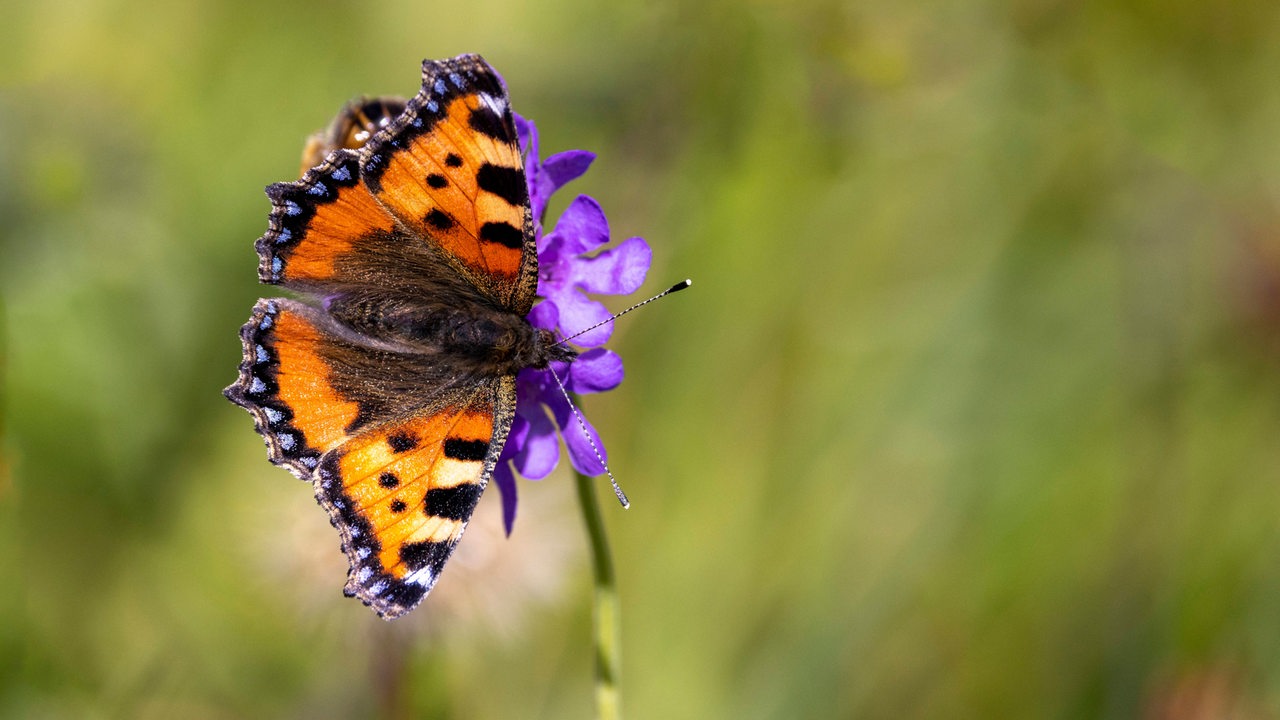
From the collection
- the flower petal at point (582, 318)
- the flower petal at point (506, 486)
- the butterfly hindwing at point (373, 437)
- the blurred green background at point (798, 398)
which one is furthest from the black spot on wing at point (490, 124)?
the blurred green background at point (798, 398)

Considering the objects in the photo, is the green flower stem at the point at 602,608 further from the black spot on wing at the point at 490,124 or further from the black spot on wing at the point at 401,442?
the black spot on wing at the point at 490,124

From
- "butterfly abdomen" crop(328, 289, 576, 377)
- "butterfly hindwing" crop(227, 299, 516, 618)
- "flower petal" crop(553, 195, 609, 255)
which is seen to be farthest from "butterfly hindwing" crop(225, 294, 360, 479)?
"flower petal" crop(553, 195, 609, 255)

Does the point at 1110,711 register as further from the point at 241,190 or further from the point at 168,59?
the point at 168,59

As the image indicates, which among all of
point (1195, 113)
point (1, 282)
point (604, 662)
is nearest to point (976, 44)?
point (1195, 113)

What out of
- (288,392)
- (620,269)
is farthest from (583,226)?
(288,392)

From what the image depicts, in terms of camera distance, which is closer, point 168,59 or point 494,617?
point 494,617

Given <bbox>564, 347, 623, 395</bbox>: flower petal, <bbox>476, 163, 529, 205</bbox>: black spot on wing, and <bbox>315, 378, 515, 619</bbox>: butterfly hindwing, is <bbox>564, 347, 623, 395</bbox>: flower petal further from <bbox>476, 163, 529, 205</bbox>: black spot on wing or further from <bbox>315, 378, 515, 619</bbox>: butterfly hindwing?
<bbox>476, 163, 529, 205</bbox>: black spot on wing

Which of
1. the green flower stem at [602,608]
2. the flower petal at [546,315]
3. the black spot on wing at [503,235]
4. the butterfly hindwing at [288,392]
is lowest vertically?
the green flower stem at [602,608]

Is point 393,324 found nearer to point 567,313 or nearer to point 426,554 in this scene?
point 567,313
